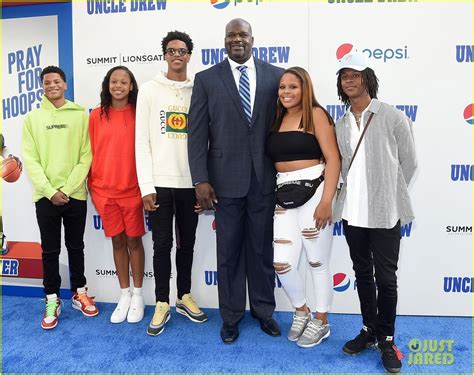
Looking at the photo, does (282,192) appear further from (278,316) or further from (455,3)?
(455,3)

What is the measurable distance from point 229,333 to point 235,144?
1.24 metres

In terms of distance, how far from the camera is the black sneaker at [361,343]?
2.49 meters

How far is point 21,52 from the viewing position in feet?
11.5

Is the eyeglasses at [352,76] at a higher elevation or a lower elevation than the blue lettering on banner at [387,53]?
lower

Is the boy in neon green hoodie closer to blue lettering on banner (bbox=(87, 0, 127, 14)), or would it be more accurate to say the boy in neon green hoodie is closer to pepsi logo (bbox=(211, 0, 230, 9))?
blue lettering on banner (bbox=(87, 0, 127, 14))

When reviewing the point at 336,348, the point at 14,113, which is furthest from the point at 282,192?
the point at 14,113

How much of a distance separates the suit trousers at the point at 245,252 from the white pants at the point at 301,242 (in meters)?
0.13

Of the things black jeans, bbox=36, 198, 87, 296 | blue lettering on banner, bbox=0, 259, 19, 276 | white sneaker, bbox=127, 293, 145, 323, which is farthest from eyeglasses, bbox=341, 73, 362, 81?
blue lettering on banner, bbox=0, 259, 19, 276

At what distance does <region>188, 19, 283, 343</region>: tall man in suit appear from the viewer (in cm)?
249

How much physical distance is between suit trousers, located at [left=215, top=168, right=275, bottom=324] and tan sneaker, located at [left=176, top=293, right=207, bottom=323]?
31 centimetres

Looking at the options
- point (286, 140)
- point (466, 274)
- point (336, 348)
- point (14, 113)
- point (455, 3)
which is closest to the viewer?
point (286, 140)

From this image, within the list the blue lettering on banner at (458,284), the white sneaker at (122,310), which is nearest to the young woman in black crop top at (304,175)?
the blue lettering on banner at (458,284)

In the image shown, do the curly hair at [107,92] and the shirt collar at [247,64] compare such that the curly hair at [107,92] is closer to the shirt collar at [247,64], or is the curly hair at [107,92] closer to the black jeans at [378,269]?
the shirt collar at [247,64]

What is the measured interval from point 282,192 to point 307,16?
1405mm
